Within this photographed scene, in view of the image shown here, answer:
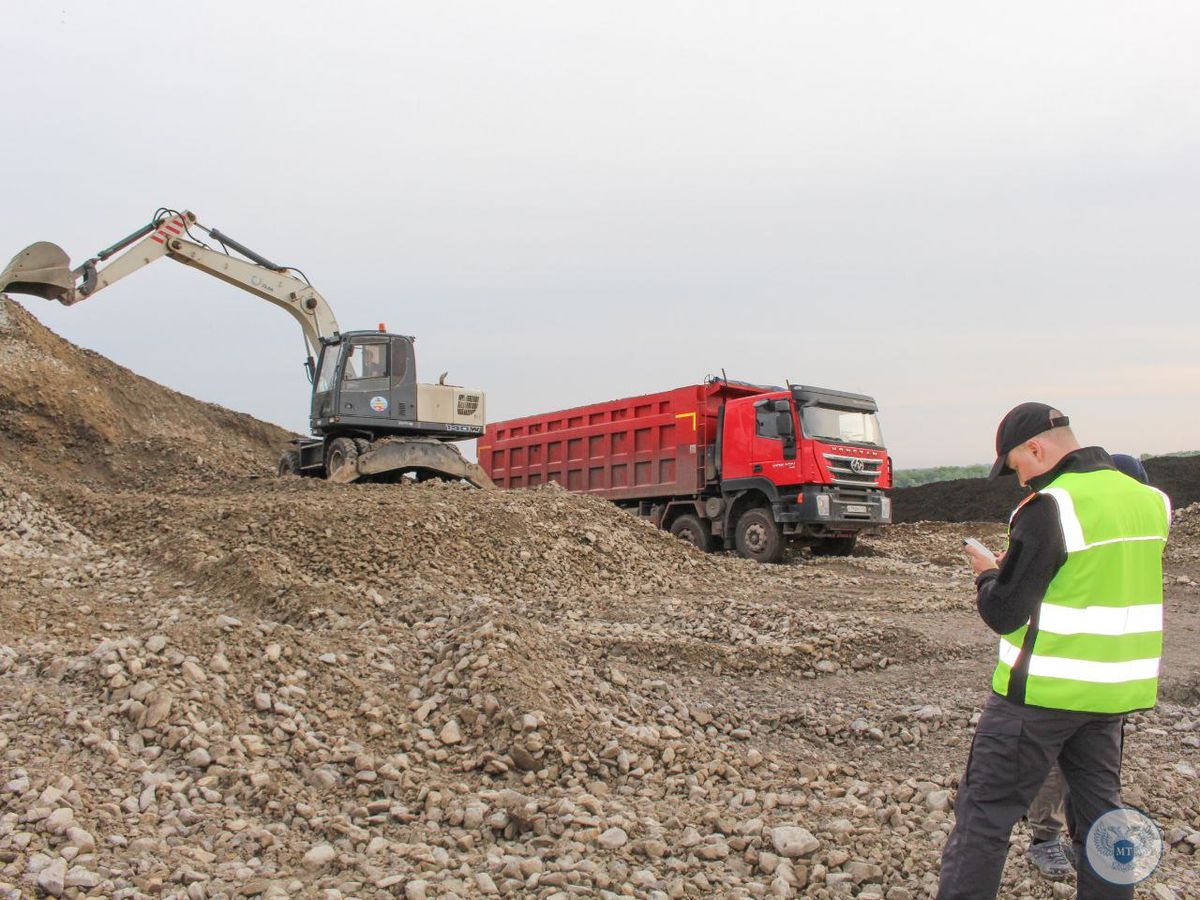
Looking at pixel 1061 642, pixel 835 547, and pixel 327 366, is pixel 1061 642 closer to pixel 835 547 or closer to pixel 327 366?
pixel 835 547

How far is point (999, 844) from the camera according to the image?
2.83 m

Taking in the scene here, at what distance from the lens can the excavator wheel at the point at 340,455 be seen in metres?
14.3

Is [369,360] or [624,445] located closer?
[369,360]

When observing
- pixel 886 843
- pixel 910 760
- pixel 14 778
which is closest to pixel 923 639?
pixel 910 760

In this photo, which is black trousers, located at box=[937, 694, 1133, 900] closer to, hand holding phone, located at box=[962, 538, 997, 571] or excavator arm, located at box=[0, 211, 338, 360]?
hand holding phone, located at box=[962, 538, 997, 571]

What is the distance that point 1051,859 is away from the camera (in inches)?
143

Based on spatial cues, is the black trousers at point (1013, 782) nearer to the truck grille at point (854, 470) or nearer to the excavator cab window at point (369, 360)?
the truck grille at point (854, 470)

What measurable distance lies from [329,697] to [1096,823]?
150 inches

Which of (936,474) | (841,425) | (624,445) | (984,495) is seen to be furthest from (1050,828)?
(936,474)

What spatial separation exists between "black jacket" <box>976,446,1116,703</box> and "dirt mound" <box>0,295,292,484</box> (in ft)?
49.9

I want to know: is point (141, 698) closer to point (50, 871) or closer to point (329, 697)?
point (329, 697)

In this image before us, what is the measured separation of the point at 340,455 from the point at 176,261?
4355 millimetres

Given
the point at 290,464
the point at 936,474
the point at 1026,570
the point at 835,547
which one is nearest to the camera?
the point at 1026,570

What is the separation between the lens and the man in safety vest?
2.82 meters
